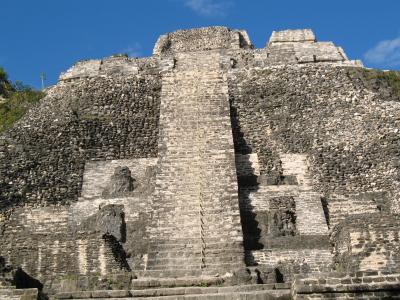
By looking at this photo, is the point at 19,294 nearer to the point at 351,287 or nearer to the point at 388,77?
the point at 351,287

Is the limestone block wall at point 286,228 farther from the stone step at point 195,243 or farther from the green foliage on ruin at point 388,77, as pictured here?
the green foliage on ruin at point 388,77

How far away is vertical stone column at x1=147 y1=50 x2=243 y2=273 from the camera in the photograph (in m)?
13.5

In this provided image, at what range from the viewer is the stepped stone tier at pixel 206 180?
42.0 feet

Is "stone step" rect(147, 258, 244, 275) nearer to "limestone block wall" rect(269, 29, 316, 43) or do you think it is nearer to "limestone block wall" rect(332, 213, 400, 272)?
"limestone block wall" rect(332, 213, 400, 272)

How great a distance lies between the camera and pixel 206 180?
1560 centimetres

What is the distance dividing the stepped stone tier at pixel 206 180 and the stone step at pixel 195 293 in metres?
0.03

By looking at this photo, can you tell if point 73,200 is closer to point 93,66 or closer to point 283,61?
point 93,66

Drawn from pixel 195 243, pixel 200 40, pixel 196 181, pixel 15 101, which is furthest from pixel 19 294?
pixel 200 40

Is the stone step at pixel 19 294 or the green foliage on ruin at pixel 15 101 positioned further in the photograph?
the green foliage on ruin at pixel 15 101

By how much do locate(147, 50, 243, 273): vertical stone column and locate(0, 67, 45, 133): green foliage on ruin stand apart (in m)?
4.59

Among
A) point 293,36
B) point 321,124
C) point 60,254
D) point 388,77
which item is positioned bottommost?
point 60,254

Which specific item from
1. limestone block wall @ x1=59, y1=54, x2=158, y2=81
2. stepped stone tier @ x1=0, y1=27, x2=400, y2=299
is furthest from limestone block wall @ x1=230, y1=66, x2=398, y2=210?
limestone block wall @ x1=59, y1=54, x2=158, y2=81

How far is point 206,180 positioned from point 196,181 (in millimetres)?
251

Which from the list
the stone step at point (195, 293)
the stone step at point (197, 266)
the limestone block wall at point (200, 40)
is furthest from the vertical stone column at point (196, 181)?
the limestone block wall at point (200, 40)
